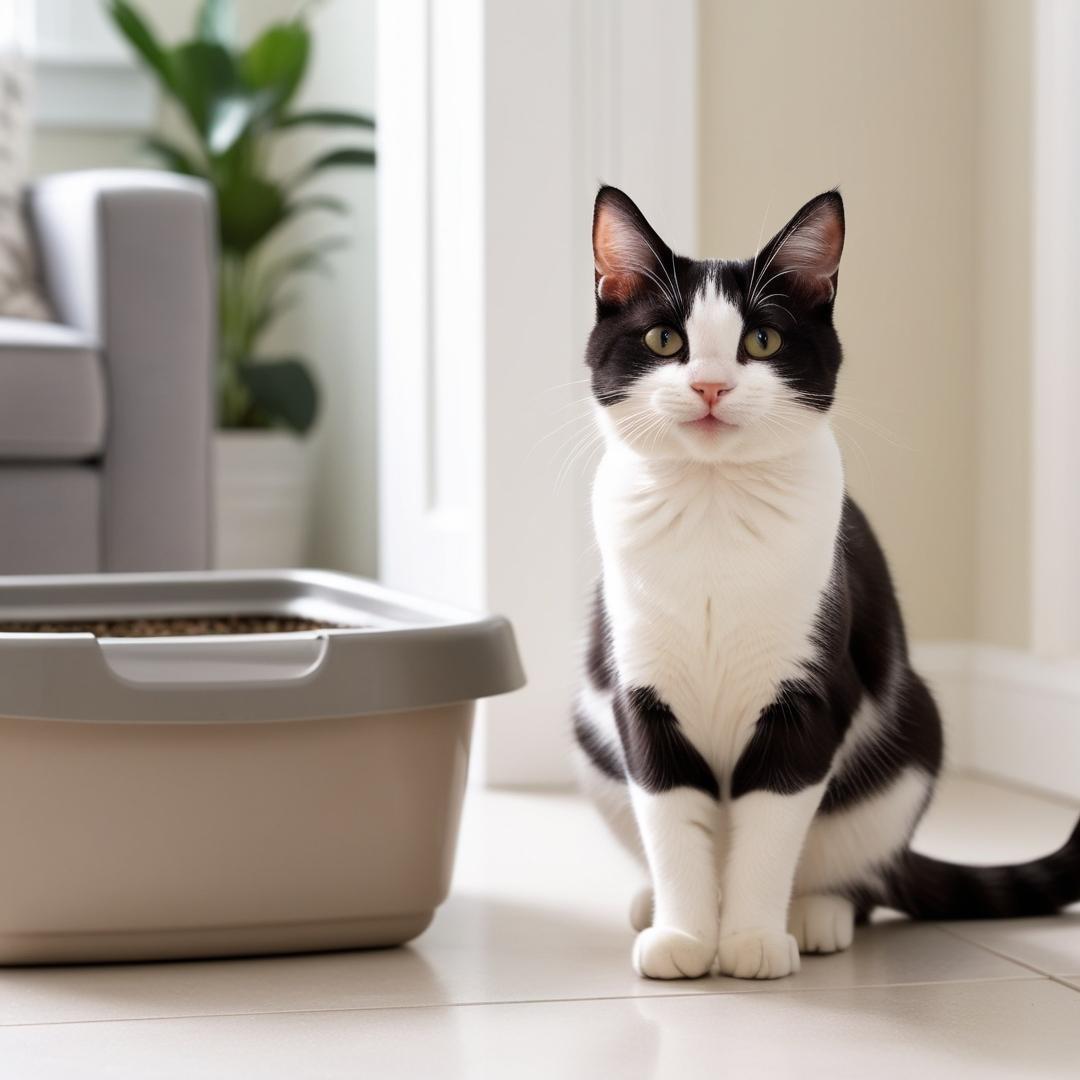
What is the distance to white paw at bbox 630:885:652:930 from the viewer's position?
Result: 1.26 meters

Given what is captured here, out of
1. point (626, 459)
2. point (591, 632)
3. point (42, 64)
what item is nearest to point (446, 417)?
point (591, 632)

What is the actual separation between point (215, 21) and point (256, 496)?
1.03 metres

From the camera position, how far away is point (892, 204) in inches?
80.6

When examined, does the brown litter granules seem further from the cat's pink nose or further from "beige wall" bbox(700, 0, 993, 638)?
"beige wall" bbox(700, 0, 993, 638)

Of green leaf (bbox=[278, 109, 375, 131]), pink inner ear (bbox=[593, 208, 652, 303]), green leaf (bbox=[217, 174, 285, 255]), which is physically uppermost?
green leaf (bbox=[278, 109, 375, 131])

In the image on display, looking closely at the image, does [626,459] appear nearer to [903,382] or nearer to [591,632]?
[591,632]

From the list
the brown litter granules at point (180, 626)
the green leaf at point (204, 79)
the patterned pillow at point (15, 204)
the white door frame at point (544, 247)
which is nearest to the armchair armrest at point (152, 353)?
the patterned pillow at point (15, 204)

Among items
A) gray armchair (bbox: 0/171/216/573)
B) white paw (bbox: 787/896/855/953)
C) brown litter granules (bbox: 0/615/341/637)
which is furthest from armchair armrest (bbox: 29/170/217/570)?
white paw (bbox: 787/896/855/953)

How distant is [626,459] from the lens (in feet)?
3.72

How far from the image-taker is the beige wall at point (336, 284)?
10.3ft

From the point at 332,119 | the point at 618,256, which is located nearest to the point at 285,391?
the point at 332,119

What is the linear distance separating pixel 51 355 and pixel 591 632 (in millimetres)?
1081

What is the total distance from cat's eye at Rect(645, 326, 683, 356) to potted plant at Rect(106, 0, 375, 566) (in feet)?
7.23

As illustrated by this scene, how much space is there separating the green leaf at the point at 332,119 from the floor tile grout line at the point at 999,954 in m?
2.17
